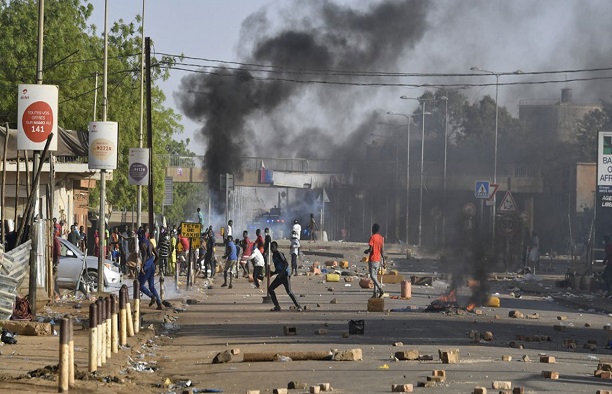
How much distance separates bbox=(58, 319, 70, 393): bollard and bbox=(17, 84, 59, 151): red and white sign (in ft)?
32.5

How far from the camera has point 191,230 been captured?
35.4 meters

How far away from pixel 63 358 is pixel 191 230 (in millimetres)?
22648

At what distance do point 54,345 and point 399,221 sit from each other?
64.9 m

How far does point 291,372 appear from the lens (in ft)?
50.5

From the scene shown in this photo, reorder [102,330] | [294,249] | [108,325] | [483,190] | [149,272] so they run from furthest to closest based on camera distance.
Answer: [483,190] → [294,249] → [149,272] → [108,325] → [102,330]

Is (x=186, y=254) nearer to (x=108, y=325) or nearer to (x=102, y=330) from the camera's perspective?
(x=108, y=325)

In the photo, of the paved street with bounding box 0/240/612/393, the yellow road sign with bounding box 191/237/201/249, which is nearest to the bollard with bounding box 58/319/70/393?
the paved street with bounding box 0/240/612/393

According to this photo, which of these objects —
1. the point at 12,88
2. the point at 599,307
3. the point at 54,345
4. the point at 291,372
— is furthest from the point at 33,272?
the point at 12,88

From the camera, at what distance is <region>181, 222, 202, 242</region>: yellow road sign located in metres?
35.2

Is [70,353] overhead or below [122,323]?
overhead

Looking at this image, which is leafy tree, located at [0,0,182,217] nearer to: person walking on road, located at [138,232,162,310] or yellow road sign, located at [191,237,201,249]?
yellow road sign, located at [191,237,201,249]

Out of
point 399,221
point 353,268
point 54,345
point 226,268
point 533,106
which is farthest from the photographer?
point 533,106

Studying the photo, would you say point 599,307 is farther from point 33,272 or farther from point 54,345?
point 54,345

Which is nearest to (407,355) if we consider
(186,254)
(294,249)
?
(186,254)
